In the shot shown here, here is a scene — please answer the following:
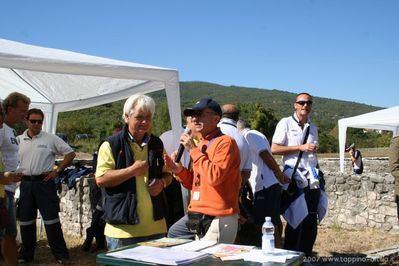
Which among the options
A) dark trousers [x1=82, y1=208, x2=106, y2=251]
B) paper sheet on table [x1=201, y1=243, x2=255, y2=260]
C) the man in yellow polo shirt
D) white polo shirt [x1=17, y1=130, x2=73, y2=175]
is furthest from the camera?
dark trousers [x1=82, y1=208, x2=106, y2=251]

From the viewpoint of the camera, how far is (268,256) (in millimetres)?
2201

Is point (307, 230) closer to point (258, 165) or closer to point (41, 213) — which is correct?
point (258, 165)

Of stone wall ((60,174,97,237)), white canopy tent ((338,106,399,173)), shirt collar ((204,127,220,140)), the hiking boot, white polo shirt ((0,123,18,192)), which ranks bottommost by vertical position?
the hiking boot

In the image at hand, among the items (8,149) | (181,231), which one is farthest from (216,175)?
(8,149)

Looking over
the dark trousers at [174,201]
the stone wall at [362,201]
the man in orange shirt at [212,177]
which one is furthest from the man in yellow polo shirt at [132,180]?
the stone wall at [362,201]

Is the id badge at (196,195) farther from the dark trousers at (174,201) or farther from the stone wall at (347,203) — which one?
the stone wall at (347,203)

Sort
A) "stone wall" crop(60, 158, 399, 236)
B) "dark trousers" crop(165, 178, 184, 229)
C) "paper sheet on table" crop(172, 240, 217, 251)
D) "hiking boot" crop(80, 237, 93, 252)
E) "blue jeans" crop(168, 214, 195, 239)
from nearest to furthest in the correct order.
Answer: "paper sheet on table" crop(172, 240, 217, 251), "blue jeans" crop(168, 214, 195, 239), "dark trousers" crop(165, 178, 184, 229), "hiking boot" crop(80, 237, 93, 252), "stone wall" crop(60, 158, 399, 236)

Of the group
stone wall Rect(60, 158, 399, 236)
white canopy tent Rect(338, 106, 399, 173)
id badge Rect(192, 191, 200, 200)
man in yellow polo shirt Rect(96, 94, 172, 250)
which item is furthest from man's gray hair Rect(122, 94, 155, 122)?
white canopy tent Rect(338, 106, 399, 173)

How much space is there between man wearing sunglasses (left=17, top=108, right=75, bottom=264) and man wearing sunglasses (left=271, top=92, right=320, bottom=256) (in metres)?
2.71

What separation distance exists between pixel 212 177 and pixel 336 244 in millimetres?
4469

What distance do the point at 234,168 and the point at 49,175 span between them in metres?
3.15

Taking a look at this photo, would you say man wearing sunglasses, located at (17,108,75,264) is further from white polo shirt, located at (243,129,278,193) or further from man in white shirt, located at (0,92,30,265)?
white polo shirt, located at (243,129,278,193)

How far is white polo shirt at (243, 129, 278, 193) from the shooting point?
4.58 m

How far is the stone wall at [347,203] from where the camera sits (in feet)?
22.8
